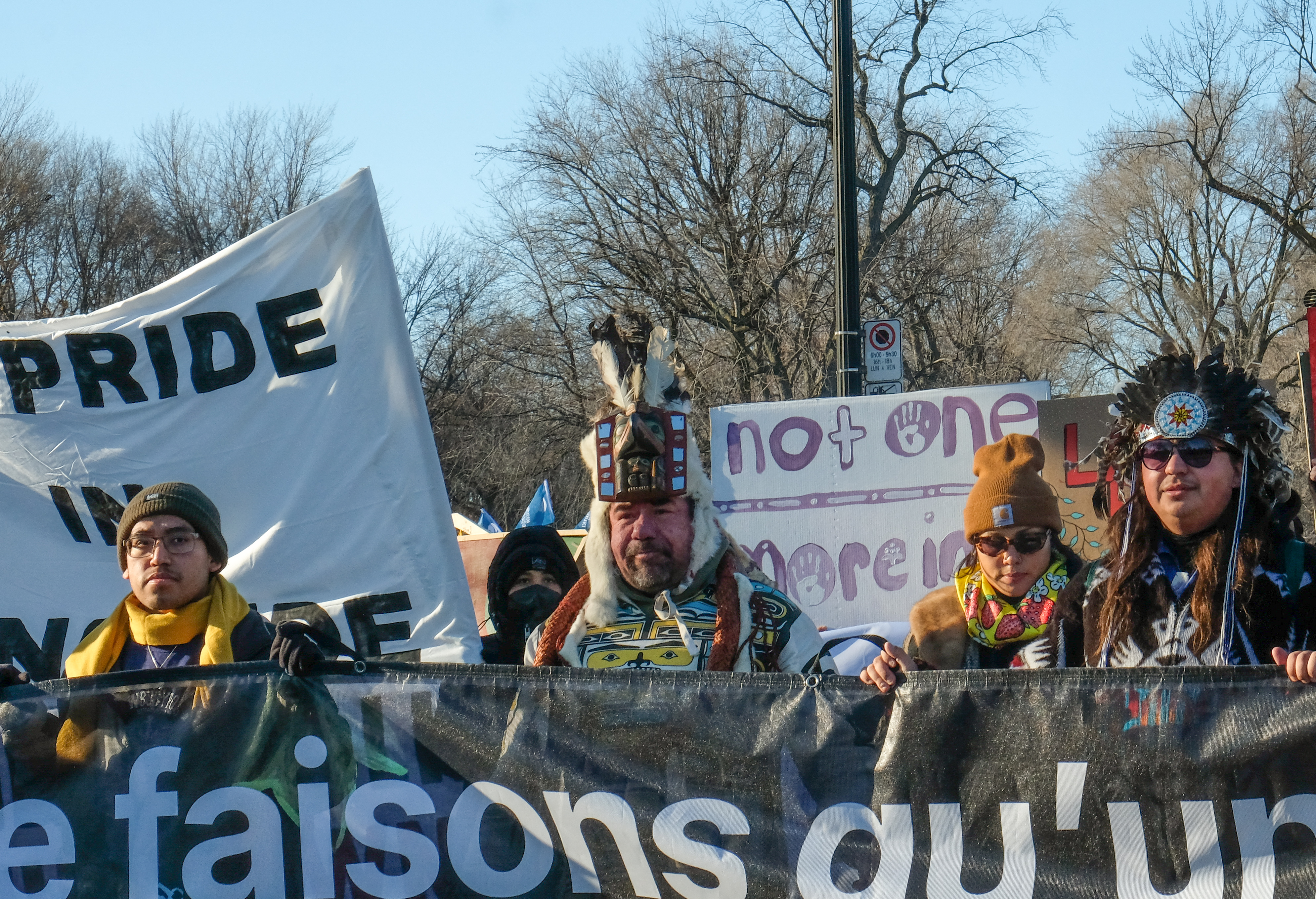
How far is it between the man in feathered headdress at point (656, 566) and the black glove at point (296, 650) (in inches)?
23.0

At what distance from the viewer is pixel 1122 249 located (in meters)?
27.4

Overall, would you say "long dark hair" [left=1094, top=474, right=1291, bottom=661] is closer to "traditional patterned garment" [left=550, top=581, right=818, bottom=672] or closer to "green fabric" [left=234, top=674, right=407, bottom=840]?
"traditional patterned garment" [left=550, top=581, right=818, bottom=672]

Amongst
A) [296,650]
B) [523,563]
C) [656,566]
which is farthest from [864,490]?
[296,650]

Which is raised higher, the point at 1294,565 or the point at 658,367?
the point at 658,367

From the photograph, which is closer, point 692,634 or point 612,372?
point 692,634

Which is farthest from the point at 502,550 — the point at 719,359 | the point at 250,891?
the point at 719,359

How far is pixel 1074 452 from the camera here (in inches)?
259

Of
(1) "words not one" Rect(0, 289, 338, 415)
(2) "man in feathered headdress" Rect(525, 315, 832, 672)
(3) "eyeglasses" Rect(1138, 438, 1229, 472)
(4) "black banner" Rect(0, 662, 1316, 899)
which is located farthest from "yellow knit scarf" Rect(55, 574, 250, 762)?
(3) "eyeglasses" Rect(1138, 438, 1229, 472)

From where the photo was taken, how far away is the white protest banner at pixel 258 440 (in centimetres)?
443

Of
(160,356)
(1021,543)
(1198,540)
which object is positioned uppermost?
(160,356)

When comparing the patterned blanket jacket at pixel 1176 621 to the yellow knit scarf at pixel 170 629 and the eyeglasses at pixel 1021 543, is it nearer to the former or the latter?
the eyeglasses at pixel 1021 543

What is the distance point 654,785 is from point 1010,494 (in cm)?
Answer: 171

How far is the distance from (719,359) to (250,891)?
15.3m

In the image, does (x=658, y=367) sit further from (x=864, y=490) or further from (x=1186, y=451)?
(x=864, y=490)
